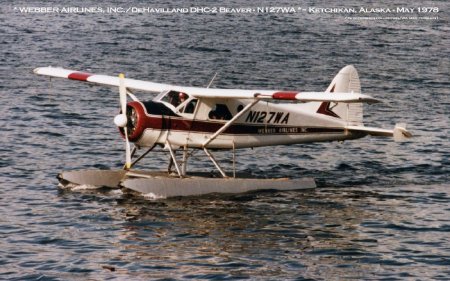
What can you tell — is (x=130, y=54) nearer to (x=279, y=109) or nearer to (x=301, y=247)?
(x=279, y=109)

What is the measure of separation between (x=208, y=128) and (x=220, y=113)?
490mm

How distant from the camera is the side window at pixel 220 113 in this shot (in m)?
25.4

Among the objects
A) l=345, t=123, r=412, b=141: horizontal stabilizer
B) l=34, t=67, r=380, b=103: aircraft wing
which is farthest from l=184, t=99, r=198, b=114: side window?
l=345, t=123, r=412, b=141: horizontal stabilizer

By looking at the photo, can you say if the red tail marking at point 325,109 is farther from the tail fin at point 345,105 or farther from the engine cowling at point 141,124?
the engine cowling at point 141,124

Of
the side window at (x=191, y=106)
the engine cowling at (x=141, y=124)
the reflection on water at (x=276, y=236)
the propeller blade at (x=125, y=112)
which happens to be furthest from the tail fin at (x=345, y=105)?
the propeller blade at (x=125, y=112)

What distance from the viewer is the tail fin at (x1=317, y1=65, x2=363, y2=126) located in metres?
27.4

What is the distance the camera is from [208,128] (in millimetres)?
25344

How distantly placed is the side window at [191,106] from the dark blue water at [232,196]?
2229 mm

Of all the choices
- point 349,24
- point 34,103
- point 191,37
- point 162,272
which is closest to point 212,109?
point 162,272

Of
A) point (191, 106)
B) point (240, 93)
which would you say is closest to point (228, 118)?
point (191, 106)

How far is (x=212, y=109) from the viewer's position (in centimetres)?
2534

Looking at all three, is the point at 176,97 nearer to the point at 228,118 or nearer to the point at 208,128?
the point at 208,128

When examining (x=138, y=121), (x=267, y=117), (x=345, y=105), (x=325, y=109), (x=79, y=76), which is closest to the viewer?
(x=138, y=121)

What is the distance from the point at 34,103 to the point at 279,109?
14.7 m
